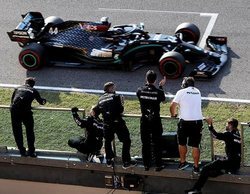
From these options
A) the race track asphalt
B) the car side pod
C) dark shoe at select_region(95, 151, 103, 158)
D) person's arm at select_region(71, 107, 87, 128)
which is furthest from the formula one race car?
person's arm at select_region(71, 107, 87, 128)

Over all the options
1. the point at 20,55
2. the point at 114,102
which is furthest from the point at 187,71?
the point at 114,102

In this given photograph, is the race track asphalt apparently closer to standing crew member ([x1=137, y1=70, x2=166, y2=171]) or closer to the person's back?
standing crew member ([x1=137, y1=70, x2=166, y2=171])

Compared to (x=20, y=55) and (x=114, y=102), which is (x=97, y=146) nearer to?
(x=114, y=102)

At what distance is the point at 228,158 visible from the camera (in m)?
12.1

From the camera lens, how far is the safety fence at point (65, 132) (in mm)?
12289

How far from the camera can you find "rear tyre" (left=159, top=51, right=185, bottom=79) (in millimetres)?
16656

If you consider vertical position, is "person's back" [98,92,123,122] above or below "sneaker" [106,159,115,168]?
above

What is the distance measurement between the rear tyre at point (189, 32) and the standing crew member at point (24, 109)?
20.9 ft

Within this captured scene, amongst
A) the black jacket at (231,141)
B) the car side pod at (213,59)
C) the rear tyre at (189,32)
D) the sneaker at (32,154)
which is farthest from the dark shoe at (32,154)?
the rear tyre at (189,32)

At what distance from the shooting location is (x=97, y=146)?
42.5 feet

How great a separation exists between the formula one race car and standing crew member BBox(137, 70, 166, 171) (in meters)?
4.57

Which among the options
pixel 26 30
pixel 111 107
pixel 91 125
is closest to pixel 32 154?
pixel 91 125

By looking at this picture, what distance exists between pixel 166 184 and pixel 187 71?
5094 millimetres

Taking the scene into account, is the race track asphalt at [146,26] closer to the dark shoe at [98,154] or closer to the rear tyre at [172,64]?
the rear tyre at [172,64]
